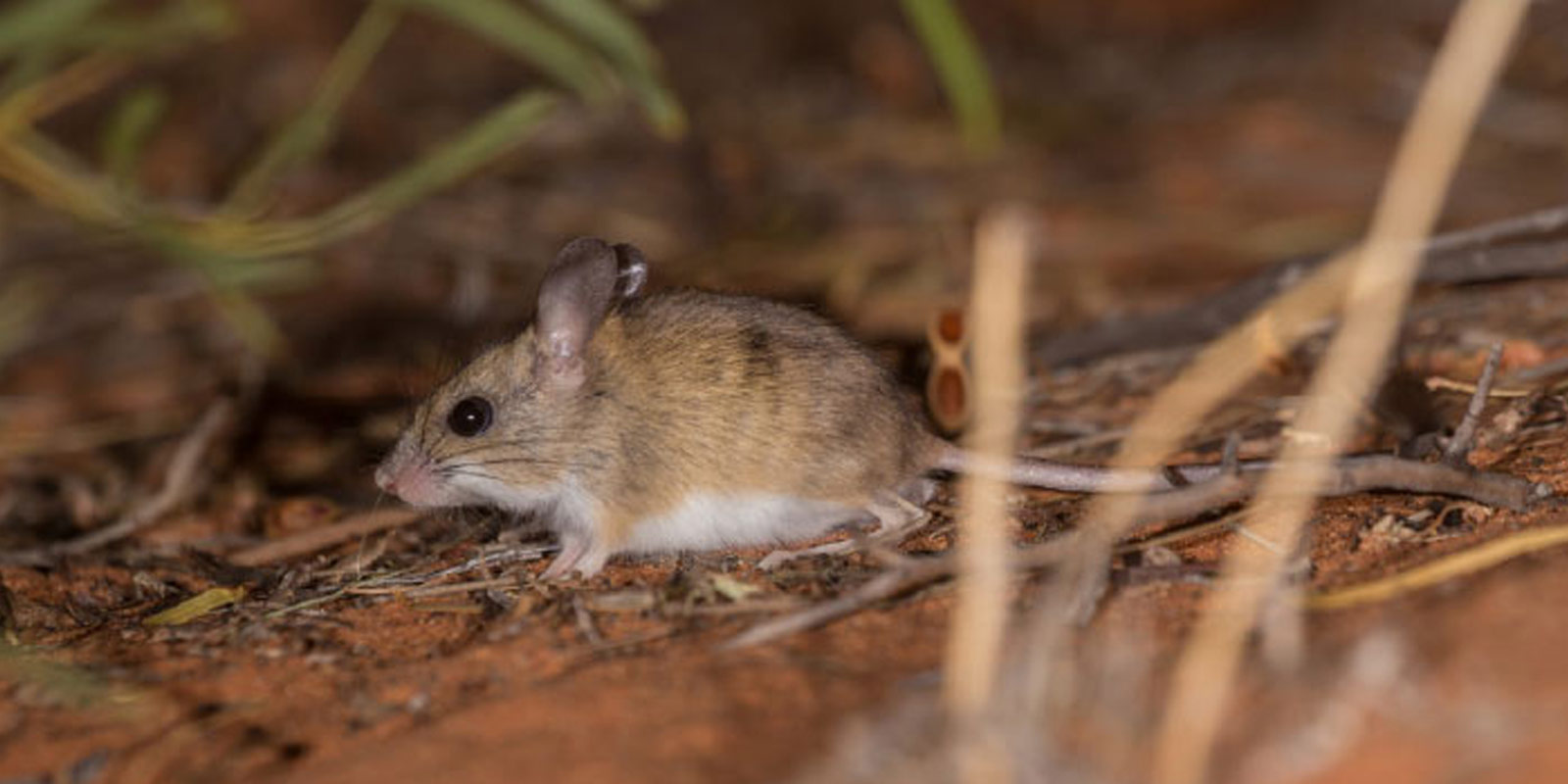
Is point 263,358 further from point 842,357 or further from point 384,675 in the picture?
point 384,675

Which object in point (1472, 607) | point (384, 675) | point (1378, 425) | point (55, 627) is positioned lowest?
point (55, 627)

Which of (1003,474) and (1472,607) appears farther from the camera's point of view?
(1003,474)

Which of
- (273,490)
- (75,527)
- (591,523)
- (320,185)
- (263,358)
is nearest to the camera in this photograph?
(591,523)

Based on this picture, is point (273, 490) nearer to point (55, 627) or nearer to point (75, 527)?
point (75, 527)

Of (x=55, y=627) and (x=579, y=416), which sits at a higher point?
(x=579, y=416)

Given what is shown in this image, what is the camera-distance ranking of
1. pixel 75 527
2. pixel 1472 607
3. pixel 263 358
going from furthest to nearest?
pixel 263 358
pixel 75 527
pixel 1472 607

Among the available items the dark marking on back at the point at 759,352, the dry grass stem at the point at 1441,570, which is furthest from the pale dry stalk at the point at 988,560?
the dark marking on back at the point at 759,352

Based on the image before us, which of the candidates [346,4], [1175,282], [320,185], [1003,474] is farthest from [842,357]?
[346,4]

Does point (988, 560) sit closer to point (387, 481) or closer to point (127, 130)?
point (387, 481)
